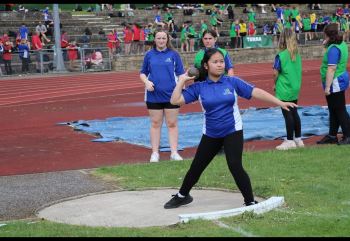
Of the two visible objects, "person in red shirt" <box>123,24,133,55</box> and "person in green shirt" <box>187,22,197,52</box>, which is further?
"person in green shirt" <box>187,22,197,52</box>

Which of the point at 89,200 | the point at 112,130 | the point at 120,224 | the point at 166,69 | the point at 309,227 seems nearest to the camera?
the point at 309,227

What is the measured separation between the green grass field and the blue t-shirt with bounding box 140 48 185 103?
95cm

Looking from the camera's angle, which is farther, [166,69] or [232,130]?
[166,69]

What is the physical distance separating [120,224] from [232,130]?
1.46m

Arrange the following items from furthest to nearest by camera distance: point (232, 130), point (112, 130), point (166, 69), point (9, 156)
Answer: point (112, 130)
point (9, 156)
point (166, 69)
point (232, 130)

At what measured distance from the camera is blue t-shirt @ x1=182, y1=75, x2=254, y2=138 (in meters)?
7.18

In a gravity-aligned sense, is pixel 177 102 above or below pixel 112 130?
above

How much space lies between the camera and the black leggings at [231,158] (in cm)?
714

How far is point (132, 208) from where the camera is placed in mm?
7488

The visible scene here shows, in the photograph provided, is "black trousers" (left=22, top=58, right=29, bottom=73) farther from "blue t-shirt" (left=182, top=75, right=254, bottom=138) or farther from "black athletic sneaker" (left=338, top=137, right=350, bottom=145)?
"blue t-shirt" (left=182, top=75, right=254, bottom=138)

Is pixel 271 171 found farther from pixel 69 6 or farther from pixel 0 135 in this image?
pixel 69 6

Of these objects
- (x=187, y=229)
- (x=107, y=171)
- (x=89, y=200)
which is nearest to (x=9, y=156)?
(x=107, y=171)

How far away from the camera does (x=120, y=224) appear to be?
6.78m

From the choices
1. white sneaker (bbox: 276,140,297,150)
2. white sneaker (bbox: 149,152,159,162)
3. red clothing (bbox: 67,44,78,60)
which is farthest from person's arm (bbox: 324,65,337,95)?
red clothing (bbox: 67,44,78,60)
